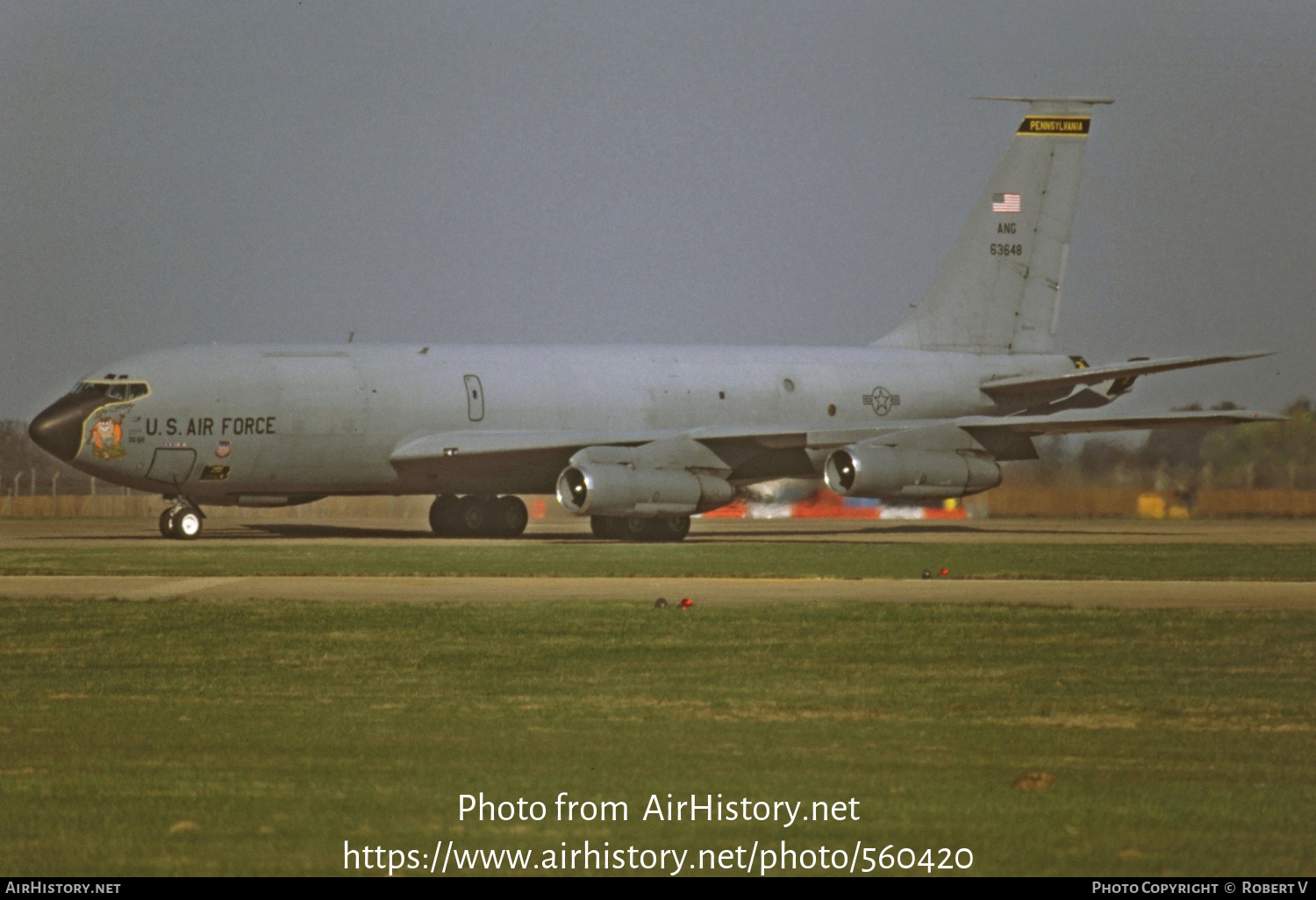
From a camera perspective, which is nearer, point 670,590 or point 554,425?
point 670,590

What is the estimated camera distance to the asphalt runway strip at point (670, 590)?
914 inches

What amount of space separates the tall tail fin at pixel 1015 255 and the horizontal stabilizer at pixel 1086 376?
75.8 inches

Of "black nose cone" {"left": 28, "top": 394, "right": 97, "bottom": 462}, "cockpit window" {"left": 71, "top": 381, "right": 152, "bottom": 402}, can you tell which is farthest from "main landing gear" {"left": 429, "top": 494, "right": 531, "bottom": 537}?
"black nose cone" {"left": 28, "top": 394, "right": 97, "bottom": 462}

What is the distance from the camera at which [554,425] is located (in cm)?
4262

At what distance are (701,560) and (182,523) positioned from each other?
543 inches

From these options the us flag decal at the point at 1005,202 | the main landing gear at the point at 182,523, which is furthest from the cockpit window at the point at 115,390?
the us flag decal at the point at 1005,202

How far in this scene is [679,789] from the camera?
10359 millimetres

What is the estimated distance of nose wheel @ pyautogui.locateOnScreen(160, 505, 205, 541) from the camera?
39875mm

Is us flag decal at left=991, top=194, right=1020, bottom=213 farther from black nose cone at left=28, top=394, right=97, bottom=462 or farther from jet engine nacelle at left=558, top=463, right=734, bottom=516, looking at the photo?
black nose cone at left=28, top=394, right=97, bottom=462

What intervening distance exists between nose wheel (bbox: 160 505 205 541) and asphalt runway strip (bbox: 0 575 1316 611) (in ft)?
40.1

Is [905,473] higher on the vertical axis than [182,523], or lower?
higher

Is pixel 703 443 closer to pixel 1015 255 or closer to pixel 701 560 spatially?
pixel 701 560

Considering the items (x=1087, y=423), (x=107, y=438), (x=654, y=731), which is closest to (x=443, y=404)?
(x=107, y=438)

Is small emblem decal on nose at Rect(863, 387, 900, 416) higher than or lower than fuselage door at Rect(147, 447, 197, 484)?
higher
